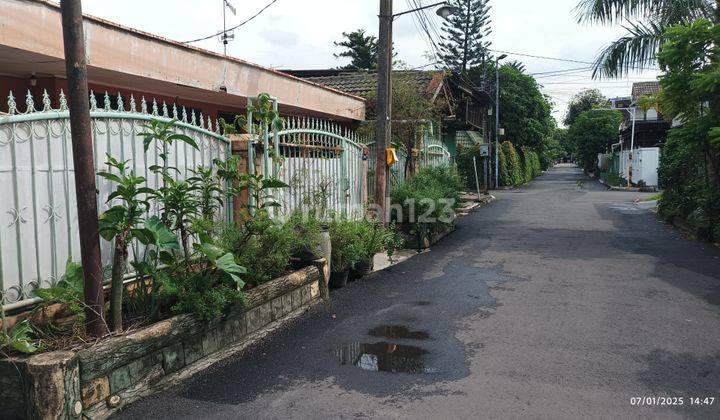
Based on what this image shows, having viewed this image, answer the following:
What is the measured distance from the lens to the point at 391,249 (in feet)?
30.3

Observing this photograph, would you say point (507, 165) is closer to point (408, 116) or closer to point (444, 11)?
point (408, 116)

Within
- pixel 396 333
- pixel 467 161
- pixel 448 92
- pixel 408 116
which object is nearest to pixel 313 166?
pixel 396 333

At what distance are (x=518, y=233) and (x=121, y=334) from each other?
1026 cm

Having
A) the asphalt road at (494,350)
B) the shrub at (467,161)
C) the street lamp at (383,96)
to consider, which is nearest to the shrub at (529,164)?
the shrub at (467,161)

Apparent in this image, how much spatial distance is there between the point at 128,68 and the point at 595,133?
49.9m

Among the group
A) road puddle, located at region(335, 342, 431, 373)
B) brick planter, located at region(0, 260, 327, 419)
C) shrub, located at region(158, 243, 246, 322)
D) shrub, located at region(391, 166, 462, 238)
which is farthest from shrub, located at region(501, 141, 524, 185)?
shrub, located at region(158, 243, 246, 322)

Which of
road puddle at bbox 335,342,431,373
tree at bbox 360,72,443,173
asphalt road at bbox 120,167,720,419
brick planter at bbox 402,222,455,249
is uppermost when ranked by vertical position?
tree at bbox 360,72,443,173

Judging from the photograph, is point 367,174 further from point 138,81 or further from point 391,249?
point 138,81

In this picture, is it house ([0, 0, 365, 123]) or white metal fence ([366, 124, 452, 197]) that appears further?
white metal fence ([366, 124, 452, 197])

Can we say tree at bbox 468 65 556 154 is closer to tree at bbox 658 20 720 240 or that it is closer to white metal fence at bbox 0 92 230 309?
tree at bbox 658 20 720 240

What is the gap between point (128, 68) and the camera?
6.92m

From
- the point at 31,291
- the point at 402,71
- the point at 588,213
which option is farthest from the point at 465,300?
the point at 588,213

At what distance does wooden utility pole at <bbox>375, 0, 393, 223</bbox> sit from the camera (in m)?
9.99

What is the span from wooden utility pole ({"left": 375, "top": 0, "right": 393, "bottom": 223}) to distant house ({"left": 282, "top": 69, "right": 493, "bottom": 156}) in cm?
435
